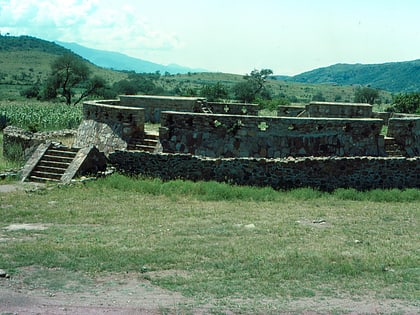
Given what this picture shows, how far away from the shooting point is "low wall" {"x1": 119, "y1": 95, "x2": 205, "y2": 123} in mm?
19797

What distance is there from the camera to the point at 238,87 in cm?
4738

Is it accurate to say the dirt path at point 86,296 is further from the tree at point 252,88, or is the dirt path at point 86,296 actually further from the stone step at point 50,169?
the tree at point 252,88

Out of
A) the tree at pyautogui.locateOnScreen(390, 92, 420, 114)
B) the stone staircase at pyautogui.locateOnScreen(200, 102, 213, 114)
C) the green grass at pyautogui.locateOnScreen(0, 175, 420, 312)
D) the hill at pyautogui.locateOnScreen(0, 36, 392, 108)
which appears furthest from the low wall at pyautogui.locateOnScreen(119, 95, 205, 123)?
the hill at pyautogui.locateOnScreen(0, 36, 392, 108)

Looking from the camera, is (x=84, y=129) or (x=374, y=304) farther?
(x=84, y=129)

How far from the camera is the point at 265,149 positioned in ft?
47.9

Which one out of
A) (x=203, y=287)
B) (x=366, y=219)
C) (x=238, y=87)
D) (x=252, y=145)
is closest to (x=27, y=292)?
(x=203, y=287)

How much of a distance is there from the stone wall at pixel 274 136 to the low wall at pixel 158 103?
4606mm

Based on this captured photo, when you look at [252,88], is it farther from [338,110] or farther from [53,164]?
[53,164]

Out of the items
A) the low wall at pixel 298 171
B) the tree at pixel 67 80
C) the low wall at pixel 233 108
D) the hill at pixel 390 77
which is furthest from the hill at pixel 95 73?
the low wall at pixel 298 171

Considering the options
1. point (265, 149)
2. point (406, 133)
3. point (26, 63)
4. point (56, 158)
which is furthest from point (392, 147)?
point (26, 63)

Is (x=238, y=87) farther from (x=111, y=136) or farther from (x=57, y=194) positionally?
(x=57, y=194)

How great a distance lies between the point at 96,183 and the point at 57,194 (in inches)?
50.8

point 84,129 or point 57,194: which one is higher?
point 84,129

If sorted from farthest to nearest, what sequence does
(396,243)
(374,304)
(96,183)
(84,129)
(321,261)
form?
(84,129) → (96,183) → (396,243) → (321,261) → (374,304)
